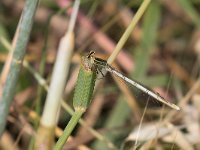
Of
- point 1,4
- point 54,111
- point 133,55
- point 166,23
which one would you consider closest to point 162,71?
point 133,55

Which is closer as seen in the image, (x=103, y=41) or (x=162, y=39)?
(x=103, y=41)

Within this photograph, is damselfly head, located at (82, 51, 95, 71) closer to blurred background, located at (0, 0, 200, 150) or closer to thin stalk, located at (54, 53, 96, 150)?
thin stalk, located at (54, 53, 96, 150)

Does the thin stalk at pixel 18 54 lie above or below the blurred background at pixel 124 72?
below

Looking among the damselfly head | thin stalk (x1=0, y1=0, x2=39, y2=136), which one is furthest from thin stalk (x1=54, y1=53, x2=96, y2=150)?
thin stalk (x1=0, y1=0, x2=39, y2=136)

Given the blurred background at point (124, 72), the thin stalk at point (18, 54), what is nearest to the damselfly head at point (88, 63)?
the thin stalk at point (18, 54)

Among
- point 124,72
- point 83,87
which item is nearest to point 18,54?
point 83,87

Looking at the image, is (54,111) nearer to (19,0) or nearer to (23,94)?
(23,94)

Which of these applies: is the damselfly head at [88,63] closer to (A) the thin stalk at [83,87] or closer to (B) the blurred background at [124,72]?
(A) the thin stalk at [83,87]
